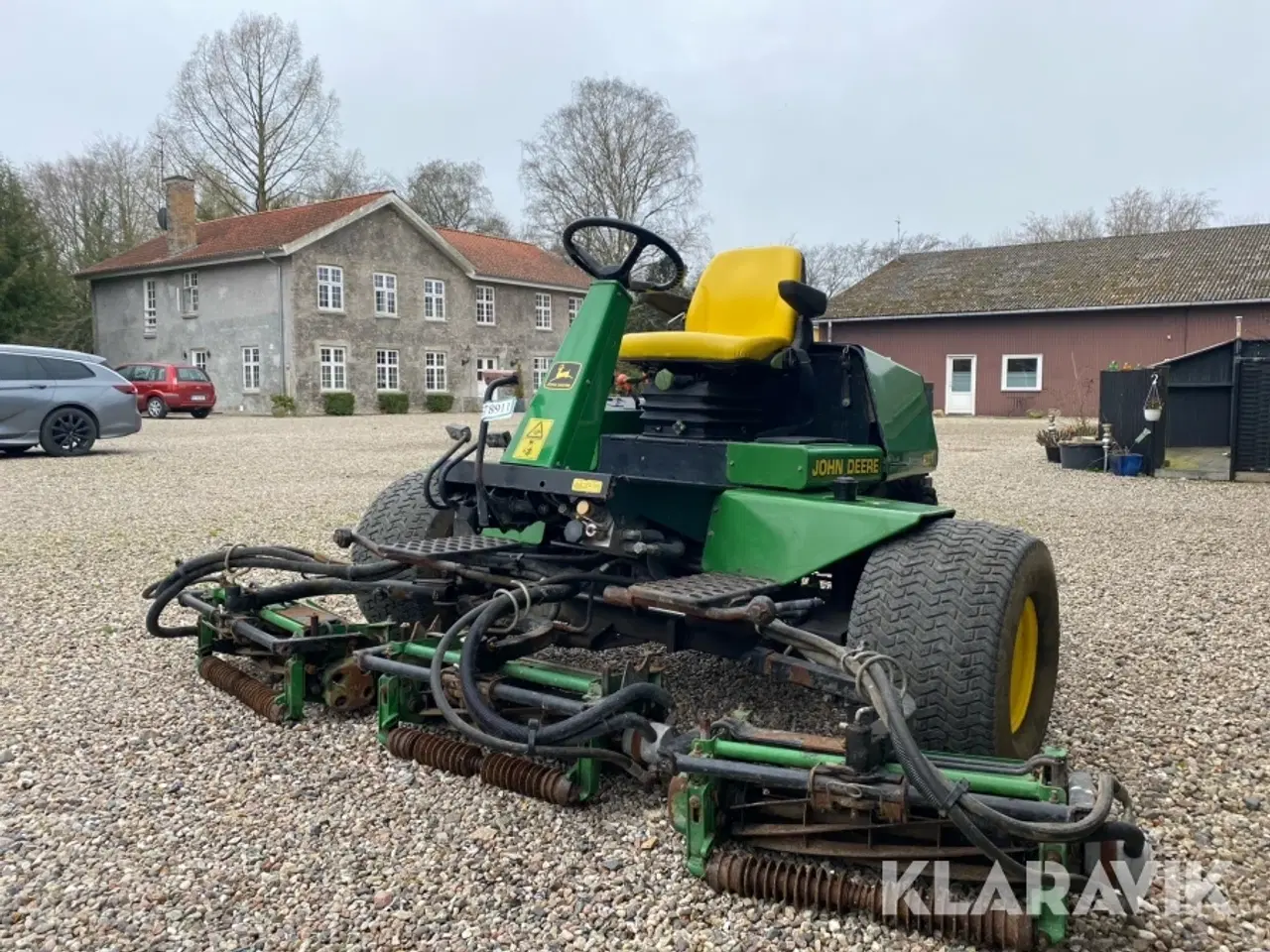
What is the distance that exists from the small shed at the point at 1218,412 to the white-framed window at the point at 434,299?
76.5 ft

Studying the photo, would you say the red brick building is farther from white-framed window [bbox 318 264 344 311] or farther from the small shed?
white-framed window [bbox 318 264 344 311]

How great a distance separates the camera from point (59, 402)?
13461 millimetres

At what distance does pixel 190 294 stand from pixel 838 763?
32265 mm

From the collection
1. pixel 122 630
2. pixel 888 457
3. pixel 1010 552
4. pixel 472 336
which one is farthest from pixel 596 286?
pixel 472 336

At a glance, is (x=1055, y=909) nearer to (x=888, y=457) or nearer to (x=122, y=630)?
(x=888, y=457)

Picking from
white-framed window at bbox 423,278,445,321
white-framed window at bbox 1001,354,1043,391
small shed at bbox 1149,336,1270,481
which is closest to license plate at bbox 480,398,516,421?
small shed at bbox 1149,336,1270,481

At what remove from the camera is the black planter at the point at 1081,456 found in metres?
13.8

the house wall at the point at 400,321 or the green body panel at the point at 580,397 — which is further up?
the house wall at the point at 400,321

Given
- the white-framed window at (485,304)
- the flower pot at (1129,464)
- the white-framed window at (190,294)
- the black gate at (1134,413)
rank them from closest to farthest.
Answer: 1. the flower pot at (1129,464)
2. the black gate at (1134,413)
3. the white-framed window at (190,294)
4. the white-framed window at (485,304)

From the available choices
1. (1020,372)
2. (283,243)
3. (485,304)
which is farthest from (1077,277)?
(283,243)

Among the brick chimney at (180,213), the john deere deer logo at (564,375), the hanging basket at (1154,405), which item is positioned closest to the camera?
the john deere deer logo at (564,375)

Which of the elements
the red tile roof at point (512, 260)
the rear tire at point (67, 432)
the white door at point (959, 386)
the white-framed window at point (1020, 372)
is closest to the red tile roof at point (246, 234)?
the red tile roof at point (512, 260)

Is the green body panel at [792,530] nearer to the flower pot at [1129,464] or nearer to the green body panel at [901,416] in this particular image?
the green body panel at [901,416]

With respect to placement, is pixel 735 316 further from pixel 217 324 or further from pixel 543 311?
pixel 543 311
